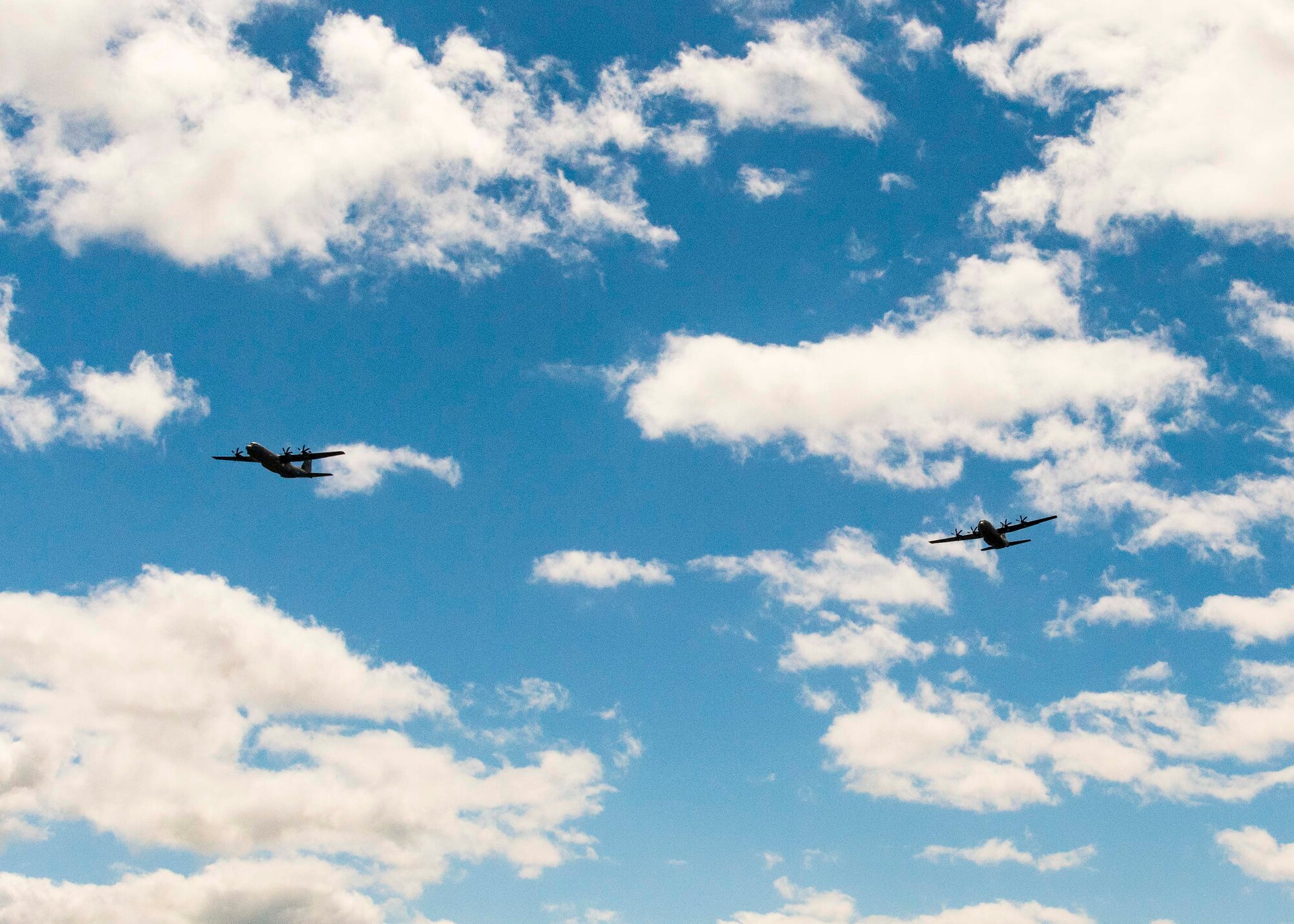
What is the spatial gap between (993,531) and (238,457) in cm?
10017

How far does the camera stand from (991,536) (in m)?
158

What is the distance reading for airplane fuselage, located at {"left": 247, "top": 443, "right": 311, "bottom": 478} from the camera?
136 m

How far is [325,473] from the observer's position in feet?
470

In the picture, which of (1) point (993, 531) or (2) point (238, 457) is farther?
(1) point (993, 531)

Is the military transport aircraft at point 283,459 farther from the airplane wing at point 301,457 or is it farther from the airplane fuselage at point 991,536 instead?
the airplane fuselage at point 991,536

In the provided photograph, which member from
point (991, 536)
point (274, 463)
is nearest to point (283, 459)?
point (274, 463)

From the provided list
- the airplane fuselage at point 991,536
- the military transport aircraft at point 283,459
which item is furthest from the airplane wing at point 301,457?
the airplane fuselage at point 991,536

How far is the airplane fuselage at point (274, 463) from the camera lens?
445 feet

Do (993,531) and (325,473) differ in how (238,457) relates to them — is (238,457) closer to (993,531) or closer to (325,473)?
(325,473)

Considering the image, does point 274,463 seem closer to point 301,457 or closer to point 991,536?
point 301,457

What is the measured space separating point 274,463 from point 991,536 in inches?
3803

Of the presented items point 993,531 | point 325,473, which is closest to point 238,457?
point 325,473

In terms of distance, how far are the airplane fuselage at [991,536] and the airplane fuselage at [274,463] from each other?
9094 cm

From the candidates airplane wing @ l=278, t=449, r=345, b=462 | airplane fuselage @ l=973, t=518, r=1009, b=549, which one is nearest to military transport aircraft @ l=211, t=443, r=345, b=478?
airplane wing @ l=278, t=449, r=345, b=462
